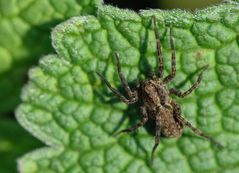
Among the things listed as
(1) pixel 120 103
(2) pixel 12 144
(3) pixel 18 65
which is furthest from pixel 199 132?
(2) pixel 12 144

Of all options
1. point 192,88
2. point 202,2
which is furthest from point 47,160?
point 202,2

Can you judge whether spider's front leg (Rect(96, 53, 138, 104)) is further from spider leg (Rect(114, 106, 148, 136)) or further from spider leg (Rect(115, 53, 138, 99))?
spider leg (Rect(114, 106, 148, 136))

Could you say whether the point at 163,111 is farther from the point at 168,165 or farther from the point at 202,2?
the point at 202,2

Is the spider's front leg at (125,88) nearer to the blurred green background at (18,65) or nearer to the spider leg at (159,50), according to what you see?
the spider leg at (159,50)

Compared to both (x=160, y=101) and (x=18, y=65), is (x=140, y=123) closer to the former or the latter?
(x=160, y=101)

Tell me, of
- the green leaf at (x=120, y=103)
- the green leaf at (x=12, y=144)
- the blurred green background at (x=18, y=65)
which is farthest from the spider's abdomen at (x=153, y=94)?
the green leaf at (x=12, y=144)

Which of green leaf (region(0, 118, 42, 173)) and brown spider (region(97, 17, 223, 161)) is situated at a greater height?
brown spider (region(97, 17, 223, 161))

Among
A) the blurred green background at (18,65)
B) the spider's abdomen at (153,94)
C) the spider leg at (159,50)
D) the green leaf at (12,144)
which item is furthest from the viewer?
the green leaf at (12,144)

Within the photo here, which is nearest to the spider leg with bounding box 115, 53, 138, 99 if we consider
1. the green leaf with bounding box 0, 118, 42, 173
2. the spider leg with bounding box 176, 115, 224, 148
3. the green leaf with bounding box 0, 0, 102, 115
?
the spider leg with bounding box 176, 115, 224, 148
